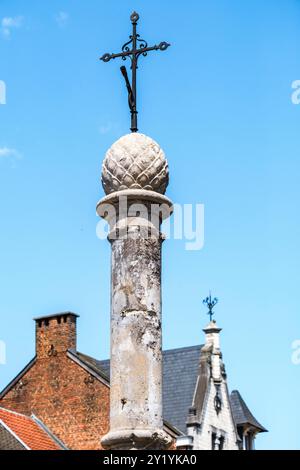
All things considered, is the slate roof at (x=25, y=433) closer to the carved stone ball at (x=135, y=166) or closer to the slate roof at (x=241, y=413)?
the slate roof at (x=241, y=413)

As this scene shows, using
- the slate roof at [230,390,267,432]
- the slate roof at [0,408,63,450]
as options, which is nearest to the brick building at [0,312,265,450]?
the slate roof at [0,408,63,450]

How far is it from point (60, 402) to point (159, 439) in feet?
73.8

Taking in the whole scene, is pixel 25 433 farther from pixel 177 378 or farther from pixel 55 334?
pixel 177 378

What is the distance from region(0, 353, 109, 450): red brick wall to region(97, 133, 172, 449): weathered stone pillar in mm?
20331

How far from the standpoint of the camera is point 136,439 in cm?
828

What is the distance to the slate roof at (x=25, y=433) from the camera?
2679 centimetres

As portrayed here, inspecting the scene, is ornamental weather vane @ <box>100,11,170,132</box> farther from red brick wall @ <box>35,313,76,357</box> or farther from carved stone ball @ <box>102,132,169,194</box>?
red brick wall @ <box>35,313,76,357</box>

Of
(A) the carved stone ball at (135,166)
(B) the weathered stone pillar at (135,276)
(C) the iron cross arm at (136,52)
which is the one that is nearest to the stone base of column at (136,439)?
(B) the weathered stone pillar at (135,276)

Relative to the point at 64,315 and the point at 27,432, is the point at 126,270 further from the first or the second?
the point at 64,315

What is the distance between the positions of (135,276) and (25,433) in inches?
797

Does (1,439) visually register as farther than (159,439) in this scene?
Yes
